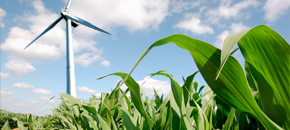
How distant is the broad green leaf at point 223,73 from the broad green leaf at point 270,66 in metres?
0.04

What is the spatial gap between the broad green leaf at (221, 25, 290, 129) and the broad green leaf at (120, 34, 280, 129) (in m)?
0.04

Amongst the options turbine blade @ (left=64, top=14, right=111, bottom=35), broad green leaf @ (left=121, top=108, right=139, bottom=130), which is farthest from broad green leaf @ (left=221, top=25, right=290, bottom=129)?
turbine blade @ (left=64, top=14, right=111, bottom=35)

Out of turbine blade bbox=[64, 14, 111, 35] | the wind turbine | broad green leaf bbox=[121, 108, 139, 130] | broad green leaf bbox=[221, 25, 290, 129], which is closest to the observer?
broad green leaf bbox=[221, 25, 290, 129]

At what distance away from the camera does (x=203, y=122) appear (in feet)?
1.82

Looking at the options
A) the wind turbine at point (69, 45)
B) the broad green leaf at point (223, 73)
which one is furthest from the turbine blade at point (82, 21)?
the broad green leaf at point (223, 73)

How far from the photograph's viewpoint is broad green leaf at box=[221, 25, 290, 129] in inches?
16.6

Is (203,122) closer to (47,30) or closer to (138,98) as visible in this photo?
(138,98)

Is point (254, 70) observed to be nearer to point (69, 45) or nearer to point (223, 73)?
point (223, 73)

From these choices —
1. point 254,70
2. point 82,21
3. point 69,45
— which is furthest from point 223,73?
point 82,21

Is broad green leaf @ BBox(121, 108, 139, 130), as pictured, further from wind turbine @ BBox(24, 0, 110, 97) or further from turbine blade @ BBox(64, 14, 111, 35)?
turbine blade @ BBox(64, 14, 111, 35)

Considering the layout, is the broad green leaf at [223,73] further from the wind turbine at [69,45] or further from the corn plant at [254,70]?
the wind turbine at [69,45]

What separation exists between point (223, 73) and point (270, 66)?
0.33ft

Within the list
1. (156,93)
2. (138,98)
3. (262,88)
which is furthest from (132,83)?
(156,93)

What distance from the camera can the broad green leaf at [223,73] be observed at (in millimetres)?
435
